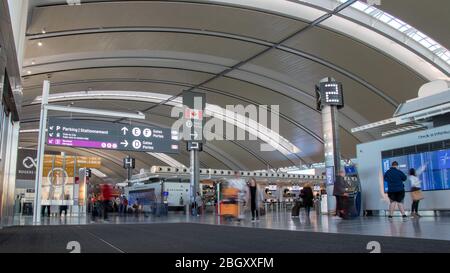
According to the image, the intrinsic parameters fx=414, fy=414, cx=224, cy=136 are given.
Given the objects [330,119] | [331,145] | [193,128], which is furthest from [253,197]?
[193,128]

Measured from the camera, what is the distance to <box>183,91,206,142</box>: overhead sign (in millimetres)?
25797

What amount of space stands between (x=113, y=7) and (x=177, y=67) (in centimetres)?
922

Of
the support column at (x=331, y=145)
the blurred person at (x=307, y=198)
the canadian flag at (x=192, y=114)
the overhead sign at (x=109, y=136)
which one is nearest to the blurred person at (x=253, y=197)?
the blurred person at (x=307, y=198)

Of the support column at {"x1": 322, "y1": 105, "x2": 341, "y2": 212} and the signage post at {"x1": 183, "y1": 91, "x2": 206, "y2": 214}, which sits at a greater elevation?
the signage post at {"x1": 183, "y1": 91, "x2": 206, "y2": 214}

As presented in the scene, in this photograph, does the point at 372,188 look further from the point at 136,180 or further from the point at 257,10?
the point at 136,180

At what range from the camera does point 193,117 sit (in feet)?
85.6

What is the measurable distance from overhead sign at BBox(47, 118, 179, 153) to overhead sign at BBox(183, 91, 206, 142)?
1371 mm

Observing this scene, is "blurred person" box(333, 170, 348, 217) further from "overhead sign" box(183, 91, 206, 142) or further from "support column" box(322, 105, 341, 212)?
"overhead sign" box(183, 91, 206, 142)

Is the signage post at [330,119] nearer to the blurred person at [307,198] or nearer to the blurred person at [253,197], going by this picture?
the blurred person at [307,198]

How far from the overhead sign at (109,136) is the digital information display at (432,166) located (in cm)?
1343

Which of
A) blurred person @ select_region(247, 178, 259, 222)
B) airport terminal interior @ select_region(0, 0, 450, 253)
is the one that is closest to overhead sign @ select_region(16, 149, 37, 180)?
airport terminal interior @ select_region(0, 0, 450, 253)

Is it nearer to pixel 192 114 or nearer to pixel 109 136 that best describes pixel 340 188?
pixel 109 136

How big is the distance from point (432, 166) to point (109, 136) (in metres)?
15.4

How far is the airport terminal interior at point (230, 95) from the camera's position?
13633 millimetres
